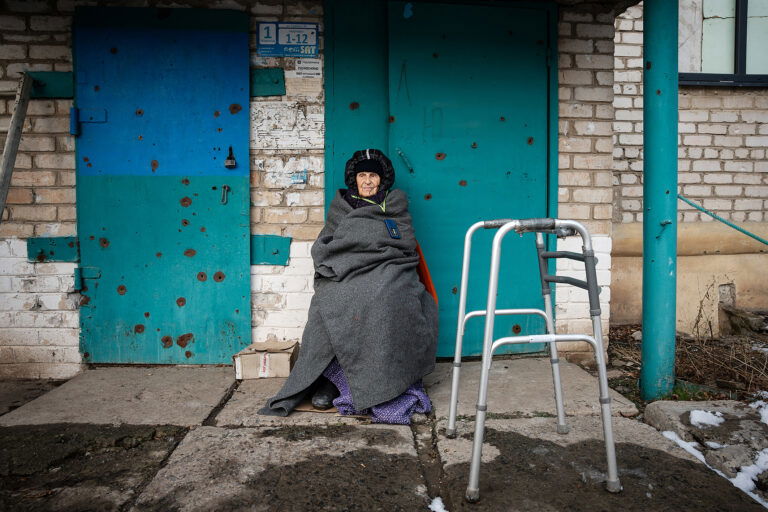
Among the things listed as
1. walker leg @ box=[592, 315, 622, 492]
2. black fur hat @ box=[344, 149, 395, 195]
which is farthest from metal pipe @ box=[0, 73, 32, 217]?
walker leg @ box=[592, 315, 622, 492]

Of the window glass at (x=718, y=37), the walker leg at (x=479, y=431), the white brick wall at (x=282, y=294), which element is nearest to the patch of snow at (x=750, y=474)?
the walker leg at (x=479, y=431)

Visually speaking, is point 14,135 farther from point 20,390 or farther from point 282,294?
point 282,294

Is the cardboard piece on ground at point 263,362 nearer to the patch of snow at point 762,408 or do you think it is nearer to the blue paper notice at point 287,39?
the blue paper notice at point 287,39

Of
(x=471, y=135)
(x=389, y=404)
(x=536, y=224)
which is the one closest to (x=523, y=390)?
(x=389, y=404)

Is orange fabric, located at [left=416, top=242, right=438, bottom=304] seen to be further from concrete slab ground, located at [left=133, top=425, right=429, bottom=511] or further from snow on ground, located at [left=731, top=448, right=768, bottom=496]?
snow on ground, located at [left=731, top=448, right=768, bottom=496]

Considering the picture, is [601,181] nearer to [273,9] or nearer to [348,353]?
[348,353]

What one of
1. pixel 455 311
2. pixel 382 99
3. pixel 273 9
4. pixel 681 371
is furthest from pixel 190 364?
pixel 681 371

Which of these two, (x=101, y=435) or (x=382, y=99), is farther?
(x=382, y=99)

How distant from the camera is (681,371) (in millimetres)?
3297

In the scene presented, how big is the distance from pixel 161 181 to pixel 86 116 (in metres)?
0.66

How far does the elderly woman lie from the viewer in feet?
8.64

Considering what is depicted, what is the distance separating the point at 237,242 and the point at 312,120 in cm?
100

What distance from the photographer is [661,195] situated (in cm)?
284

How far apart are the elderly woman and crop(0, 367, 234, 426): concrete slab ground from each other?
1.66ft
